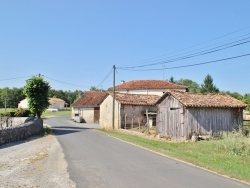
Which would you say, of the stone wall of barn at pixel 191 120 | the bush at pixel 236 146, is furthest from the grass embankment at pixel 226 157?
the stone wall of barn at pixel 191 120

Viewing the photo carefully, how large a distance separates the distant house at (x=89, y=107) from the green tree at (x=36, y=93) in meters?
17.1

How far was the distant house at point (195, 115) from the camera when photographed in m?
25.2

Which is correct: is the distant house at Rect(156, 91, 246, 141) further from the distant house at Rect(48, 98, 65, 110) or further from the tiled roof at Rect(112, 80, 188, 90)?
the distant house at Rect(48, 98, 65, 110)

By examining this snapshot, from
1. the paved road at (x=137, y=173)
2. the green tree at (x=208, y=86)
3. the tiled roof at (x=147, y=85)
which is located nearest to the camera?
the paved road at (x=137, y=173)

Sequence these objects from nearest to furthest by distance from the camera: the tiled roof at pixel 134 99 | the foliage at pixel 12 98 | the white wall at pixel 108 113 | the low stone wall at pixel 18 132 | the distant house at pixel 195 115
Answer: the low stone wall at pixel 18 132 < the distant house at pixel 195 115 < the white wall at pixel 108 113 < the tiled roof at pixel 134 99 < the foliage at pixel 12 98

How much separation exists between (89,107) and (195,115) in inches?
1350

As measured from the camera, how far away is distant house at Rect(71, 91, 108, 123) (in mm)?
56781

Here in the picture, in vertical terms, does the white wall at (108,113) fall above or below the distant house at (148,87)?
below

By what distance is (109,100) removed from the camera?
1646 inches

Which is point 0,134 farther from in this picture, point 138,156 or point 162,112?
point 162,112

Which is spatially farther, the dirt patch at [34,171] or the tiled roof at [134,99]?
the tiled roof at [134,99]

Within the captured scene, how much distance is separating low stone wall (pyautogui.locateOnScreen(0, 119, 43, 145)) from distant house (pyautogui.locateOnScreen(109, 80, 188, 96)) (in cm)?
3823

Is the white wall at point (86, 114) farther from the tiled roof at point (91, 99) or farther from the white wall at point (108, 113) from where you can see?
the white wall at point (108, 113)

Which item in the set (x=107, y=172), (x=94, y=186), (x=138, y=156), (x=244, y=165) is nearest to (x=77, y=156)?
(x=138, y=156)
